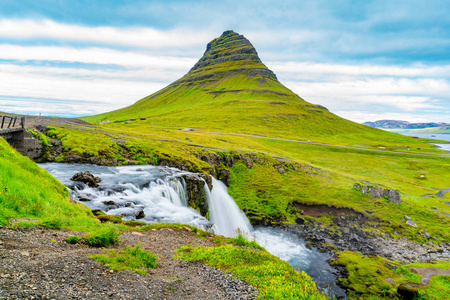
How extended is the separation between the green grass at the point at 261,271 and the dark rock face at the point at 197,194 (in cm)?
1826

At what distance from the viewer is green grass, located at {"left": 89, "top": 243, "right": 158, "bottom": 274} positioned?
33.4ft

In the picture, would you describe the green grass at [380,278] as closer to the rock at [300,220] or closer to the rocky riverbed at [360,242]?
the rocky riverbed at [360,242]

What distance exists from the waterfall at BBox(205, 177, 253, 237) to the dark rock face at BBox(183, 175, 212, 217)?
1.63 meters

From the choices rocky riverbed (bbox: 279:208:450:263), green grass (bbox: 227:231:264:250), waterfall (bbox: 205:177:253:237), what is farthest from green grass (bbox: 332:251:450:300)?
waterfall (bbox: 205:177:253:237)

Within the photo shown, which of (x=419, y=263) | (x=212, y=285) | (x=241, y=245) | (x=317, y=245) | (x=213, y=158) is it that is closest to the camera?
(x=212, y=285)

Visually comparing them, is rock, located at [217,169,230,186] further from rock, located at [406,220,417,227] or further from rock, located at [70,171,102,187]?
rock, located at [406,220,417,227]

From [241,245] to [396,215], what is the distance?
4064 cm

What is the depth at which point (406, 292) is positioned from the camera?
21.3 m

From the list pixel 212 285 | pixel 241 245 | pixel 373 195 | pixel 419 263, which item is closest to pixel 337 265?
pixel 419 263

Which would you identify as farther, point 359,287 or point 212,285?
point 359,287

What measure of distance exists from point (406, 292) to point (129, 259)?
24933 mm

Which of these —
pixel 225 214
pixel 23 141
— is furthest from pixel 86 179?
pixel 225 214

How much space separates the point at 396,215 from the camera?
42656 millimetres

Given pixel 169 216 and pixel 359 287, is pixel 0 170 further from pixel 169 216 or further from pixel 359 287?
pixel 359 287
